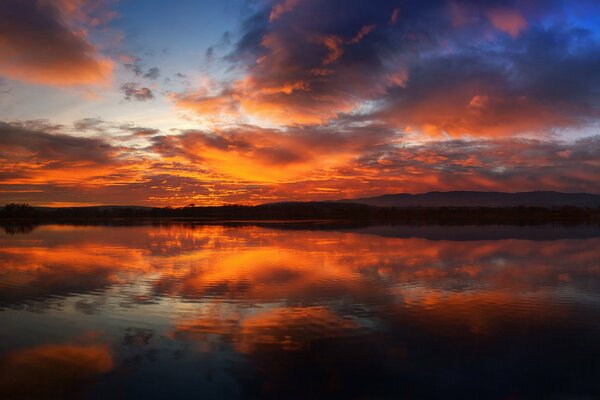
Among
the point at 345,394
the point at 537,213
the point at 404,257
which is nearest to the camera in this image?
the point at 345,394

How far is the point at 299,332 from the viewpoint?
9.65m

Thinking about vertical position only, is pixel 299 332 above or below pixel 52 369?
above

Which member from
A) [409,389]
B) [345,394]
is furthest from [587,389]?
[345,394]

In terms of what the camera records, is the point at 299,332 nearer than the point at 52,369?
No

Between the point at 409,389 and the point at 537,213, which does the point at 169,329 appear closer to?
the point at 409,389

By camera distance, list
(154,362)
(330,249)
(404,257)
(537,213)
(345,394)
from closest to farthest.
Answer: (345,394)
(154,362)
(404,257)
(330,249)
(537,213)

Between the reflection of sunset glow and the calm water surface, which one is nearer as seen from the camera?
the reflection of sunset glow

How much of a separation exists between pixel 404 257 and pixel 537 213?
113566mm

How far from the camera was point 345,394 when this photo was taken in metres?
6.78

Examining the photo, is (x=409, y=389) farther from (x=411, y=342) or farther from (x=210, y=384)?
(x=210, y=384)

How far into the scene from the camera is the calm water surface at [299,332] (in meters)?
7.15

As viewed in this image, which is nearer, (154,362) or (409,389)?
(409,389)

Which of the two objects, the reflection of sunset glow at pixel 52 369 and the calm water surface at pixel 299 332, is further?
the calm water surface at pixel 299 332

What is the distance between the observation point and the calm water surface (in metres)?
7.15
